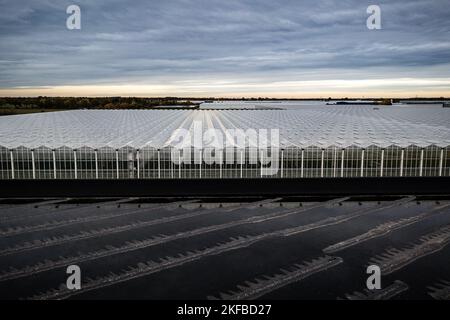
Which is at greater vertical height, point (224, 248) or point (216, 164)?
point (216, 164)

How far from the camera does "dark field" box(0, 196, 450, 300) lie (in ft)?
46.1

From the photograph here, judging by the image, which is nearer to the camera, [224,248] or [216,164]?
[224,248]

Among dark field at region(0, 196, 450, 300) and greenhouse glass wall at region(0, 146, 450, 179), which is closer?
dark field at region(0, 196, 450, 300)

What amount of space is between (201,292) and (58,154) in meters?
27.7

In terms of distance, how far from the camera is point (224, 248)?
17.9 m

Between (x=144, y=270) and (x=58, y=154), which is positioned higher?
(x=58, y=154)

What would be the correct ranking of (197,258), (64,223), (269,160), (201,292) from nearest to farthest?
(201,292) → (197,258) → (64,223) → (269,160)

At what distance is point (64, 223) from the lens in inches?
832

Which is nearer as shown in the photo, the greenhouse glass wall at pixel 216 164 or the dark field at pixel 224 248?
the dark field at pixel 224 248

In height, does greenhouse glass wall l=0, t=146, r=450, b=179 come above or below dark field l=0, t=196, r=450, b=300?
above

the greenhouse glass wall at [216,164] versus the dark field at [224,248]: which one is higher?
the greenhouse glass wall at [216,164]

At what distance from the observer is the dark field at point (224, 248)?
14039 mm
